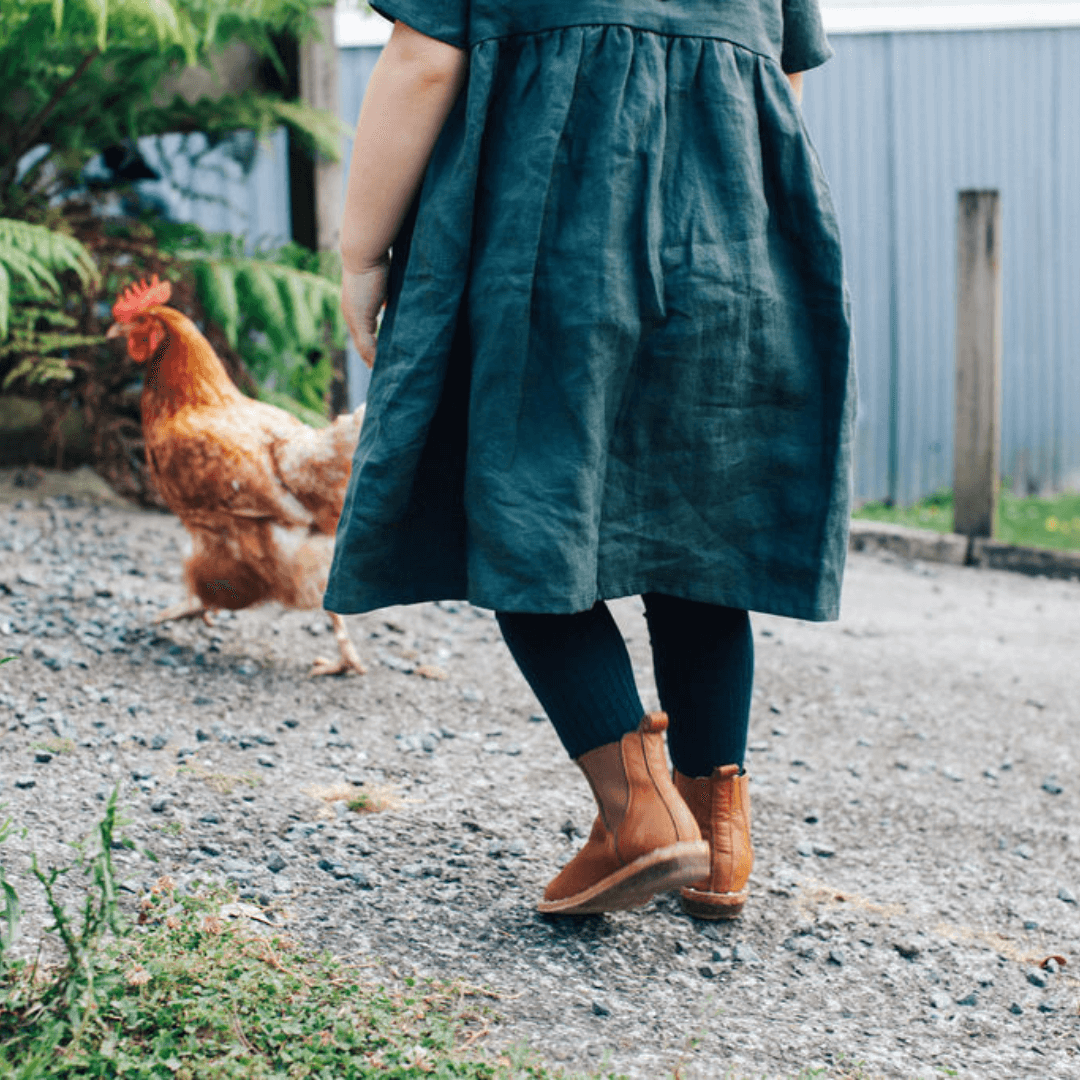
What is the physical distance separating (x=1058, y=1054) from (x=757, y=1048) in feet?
1.47

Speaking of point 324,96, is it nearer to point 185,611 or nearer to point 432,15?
point 185,611

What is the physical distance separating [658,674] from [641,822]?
28 cm

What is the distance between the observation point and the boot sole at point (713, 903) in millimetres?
1893

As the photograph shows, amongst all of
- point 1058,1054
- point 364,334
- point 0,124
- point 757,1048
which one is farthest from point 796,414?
point 0,124

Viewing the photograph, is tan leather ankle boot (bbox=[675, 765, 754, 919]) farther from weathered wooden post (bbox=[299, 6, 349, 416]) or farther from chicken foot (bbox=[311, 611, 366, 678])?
weathered wooden post (bbox=[299, 6, 349, 416])

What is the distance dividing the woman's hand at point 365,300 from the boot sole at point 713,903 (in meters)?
0.96

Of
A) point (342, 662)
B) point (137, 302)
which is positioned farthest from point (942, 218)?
point (342, 662)

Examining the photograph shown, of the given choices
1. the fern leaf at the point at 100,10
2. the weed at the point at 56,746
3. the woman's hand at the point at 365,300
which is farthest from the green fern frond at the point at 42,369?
the woman's hand at the point at 365,300

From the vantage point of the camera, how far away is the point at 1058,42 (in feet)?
25.6

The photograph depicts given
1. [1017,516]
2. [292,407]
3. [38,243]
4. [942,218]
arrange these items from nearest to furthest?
[38,243]
[292,407]
[1017,516]
[942,218]

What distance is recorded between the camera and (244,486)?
10.2 ft

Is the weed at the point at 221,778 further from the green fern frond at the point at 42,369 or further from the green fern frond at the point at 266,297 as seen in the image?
the green fern frond at the point at 266,297

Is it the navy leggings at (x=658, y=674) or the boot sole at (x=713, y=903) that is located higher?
the navy leggings at (x=658, y=674)

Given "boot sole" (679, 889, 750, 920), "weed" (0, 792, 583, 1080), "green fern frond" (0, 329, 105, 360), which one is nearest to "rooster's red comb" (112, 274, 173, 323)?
"green fern frond" (0, 329, 105, 360)
